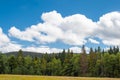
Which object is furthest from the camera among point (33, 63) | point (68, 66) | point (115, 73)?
point (33, 63)

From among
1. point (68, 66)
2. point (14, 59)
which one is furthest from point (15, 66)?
point (68, 66)

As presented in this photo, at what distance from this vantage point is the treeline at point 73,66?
111812mm

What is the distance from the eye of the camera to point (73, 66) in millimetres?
123062

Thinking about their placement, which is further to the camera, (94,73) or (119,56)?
(94,73)

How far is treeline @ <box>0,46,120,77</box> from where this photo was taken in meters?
112

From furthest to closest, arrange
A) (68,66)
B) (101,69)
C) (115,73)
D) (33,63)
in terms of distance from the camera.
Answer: (33,63), (68,66), (101,69), (115,73)

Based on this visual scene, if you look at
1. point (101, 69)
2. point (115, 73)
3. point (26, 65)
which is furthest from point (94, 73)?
point (26, 65)

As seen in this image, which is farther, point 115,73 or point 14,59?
point 14,59

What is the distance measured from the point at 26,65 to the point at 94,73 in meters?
30.4

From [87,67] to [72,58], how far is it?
8579mm

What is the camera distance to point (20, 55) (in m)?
136

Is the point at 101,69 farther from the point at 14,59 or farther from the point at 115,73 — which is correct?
the point at 14,59

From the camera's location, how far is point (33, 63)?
135000mm

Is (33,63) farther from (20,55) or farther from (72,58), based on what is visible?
(72,58)
